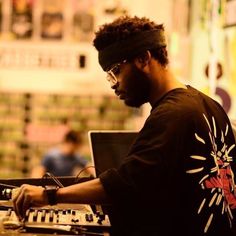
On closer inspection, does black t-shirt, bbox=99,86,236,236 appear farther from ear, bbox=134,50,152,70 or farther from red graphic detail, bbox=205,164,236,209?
ear, bbox=134,50,152,70

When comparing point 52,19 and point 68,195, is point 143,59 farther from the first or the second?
point 52,19

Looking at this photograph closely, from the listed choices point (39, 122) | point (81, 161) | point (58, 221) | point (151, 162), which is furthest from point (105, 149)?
point (39, 122)

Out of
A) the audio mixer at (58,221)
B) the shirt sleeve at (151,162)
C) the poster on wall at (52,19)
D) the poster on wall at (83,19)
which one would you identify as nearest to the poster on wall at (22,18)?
the poster on wall at (52,19)

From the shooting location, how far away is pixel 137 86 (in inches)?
71.8


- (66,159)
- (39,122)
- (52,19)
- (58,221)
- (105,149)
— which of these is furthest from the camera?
(39,122)

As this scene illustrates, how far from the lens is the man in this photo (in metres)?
1.70

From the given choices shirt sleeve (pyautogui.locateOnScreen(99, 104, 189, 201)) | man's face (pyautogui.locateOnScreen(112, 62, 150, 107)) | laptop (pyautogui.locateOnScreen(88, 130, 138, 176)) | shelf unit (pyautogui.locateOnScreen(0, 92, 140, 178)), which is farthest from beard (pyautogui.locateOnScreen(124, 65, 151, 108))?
shelf unit (pyautogui.locateOnScreen(0, 92, 140, 178))

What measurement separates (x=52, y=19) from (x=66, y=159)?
4.10 feet

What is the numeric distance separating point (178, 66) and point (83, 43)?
1287mm

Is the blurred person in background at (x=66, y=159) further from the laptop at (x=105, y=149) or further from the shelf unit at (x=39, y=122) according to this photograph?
the laptop at (x=105, y=149)

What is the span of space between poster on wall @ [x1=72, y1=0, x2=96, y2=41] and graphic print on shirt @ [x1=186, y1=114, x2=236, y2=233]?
373cm

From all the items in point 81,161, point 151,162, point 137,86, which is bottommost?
point 81,161

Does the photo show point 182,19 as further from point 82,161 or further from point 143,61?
point 143,61

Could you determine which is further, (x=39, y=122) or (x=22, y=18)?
(x=39, y=122)
